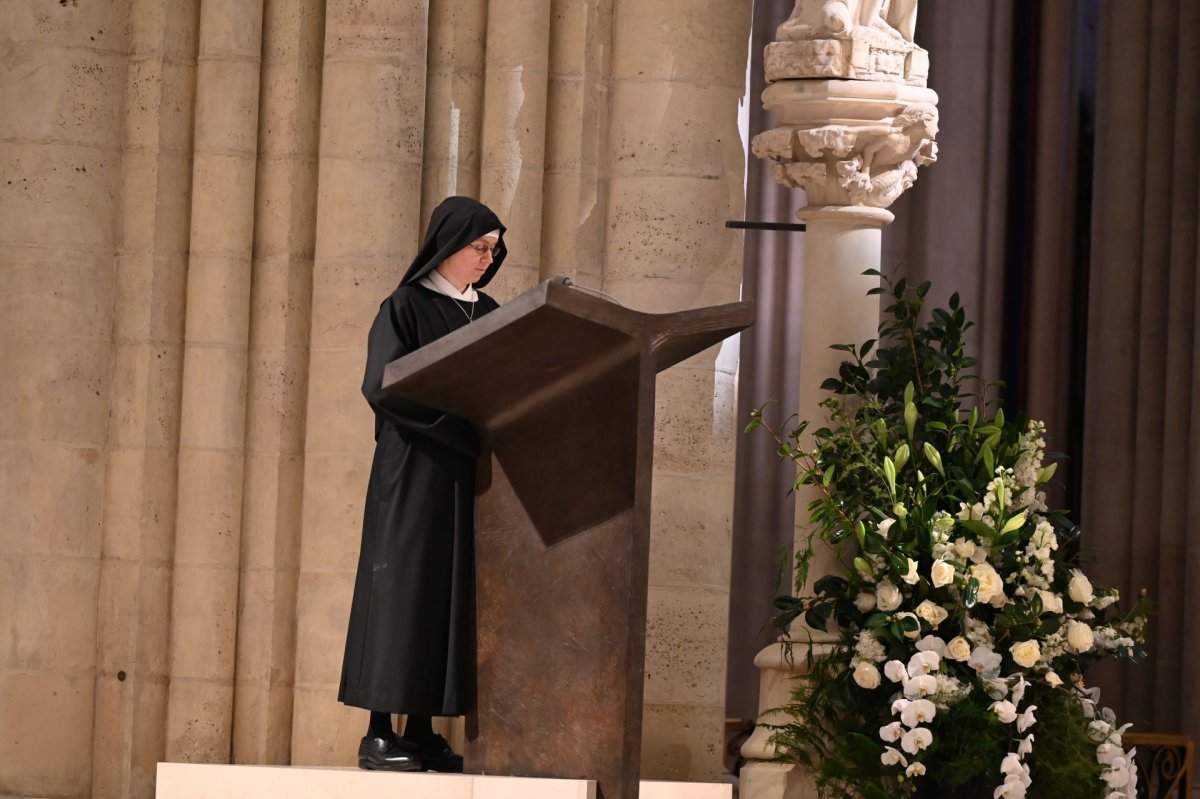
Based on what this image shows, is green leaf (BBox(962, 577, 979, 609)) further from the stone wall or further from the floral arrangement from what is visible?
the stone wall

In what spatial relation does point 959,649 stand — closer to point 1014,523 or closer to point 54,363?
point 1014,523

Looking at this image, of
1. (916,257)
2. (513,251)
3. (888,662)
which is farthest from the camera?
(916,257)

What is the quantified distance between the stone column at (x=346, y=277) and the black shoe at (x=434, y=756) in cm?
126

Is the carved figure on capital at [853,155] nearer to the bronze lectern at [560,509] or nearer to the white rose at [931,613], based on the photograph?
the white rose at [931,613]

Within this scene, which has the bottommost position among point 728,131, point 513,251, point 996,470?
point 996,470

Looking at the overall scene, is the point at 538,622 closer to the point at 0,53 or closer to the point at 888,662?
the point at 888,662

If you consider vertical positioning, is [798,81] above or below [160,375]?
above

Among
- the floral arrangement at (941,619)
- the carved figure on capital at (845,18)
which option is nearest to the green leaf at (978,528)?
the floral arrangement at (941,619)

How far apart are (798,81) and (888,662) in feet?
5.13

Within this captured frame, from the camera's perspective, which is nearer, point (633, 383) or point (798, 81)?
point (633, 383)

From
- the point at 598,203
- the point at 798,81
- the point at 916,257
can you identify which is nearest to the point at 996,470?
the point at 798,81

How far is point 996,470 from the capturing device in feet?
15.5

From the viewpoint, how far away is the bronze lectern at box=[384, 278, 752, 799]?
11.4ft

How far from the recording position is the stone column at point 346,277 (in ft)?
17.6
